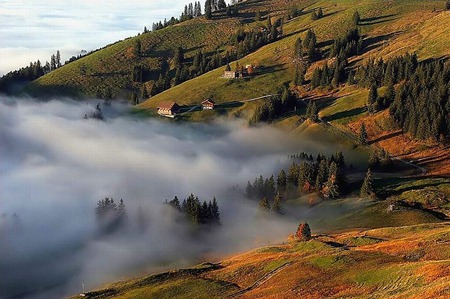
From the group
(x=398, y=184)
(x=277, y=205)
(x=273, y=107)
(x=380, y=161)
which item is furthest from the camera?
(x=273, y=107)

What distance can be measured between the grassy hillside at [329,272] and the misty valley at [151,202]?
1664cm

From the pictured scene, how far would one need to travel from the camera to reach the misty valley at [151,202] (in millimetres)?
103625

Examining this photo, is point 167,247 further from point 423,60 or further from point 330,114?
point 423,60

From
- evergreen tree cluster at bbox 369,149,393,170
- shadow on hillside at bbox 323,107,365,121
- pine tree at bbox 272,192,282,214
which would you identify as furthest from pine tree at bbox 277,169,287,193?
shadow on hillside at bbox 323,107,365,121

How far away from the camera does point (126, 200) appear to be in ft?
458

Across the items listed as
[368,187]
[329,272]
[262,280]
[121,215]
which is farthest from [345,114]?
[329,272]

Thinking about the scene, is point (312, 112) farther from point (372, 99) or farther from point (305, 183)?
point (305, 183)

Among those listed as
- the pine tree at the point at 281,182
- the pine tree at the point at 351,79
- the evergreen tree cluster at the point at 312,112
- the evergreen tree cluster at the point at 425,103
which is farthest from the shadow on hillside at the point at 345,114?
the pine tree at the point at 281,182

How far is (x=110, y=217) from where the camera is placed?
121812 mm

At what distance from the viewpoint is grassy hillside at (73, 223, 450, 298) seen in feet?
172

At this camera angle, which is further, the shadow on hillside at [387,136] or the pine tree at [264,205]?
the shadow on hillside at [387,136]

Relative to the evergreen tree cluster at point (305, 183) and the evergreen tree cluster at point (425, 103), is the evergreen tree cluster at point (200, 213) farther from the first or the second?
the evergreen tree cluster at point (425, 103)

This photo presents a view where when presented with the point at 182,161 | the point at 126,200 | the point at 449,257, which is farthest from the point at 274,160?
the point at 449,257

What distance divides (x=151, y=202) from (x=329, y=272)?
262 feet
